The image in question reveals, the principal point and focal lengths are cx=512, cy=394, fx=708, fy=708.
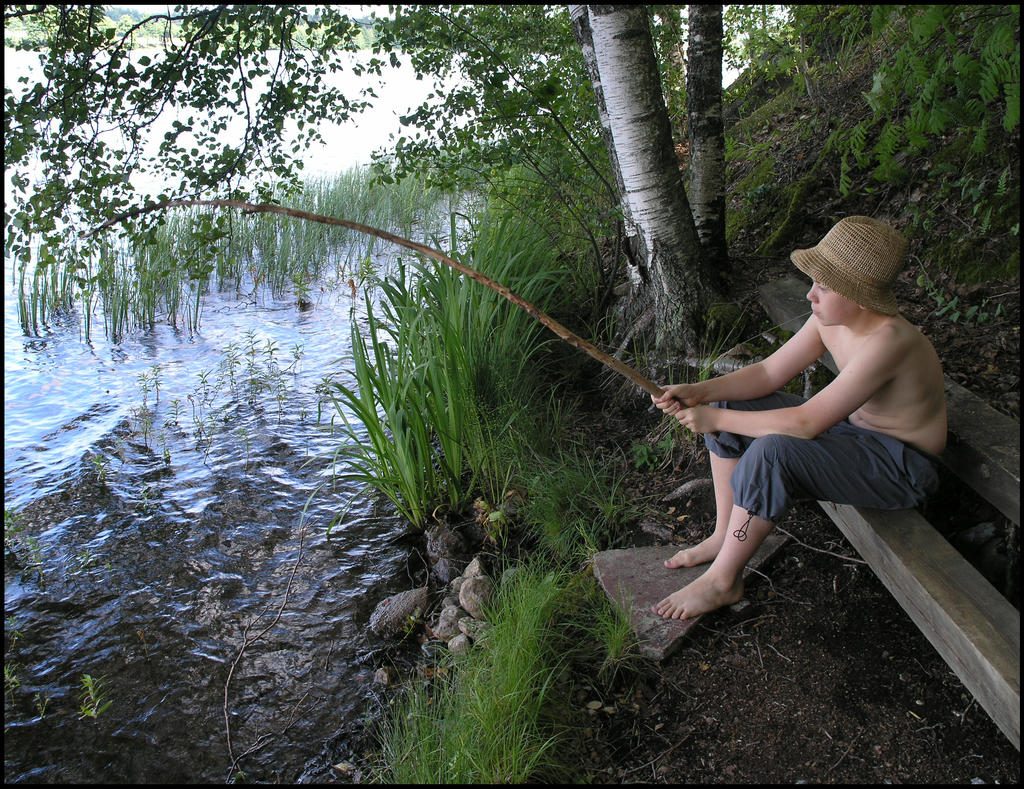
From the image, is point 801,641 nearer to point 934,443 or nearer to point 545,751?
point 934,443

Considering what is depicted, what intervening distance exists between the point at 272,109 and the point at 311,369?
2.33 m

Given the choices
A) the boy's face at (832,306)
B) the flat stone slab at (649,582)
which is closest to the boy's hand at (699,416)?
the boy's face at (832,306)

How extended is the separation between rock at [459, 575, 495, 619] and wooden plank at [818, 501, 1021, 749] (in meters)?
1.41

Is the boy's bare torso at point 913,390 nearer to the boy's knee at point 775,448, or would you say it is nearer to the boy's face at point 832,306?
the boy's face at point 832,306

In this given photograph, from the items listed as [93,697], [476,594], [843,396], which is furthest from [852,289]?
[93,697]

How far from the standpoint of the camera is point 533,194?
5.18 metres

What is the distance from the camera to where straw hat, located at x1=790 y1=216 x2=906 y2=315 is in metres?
2.18

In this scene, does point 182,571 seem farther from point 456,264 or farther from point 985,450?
point 985,450

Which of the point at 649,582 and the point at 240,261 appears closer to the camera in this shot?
the point at 649,582

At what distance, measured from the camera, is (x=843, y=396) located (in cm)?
217

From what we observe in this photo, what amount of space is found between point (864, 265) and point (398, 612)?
2186mm

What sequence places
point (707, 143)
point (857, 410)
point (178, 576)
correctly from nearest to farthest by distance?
point (857, 410), point (178, 576), point (707, 143)

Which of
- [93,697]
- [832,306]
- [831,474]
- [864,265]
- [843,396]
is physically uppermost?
[864,265]

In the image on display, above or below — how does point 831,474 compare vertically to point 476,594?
above
